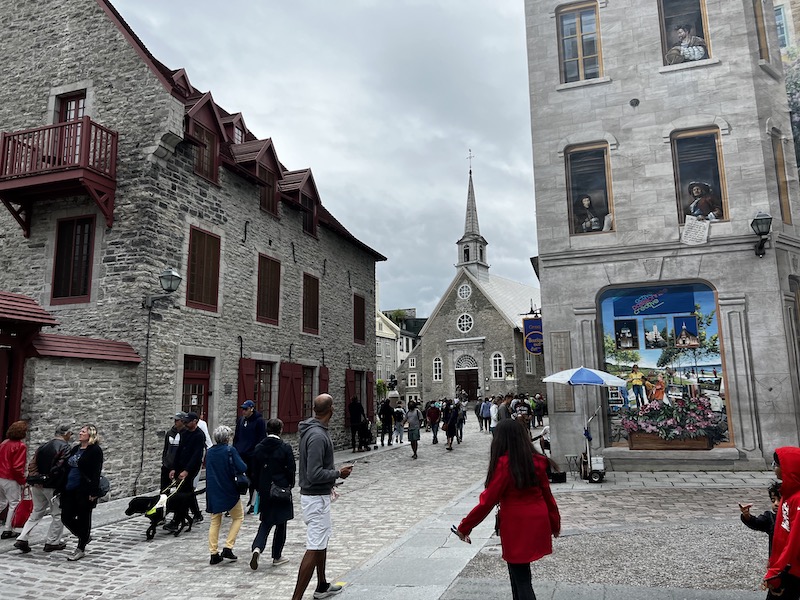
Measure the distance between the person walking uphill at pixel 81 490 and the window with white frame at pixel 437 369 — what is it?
42.0 metres

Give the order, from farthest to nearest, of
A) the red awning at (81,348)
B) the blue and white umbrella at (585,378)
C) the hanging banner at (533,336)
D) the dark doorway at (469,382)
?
the dark doorway at (469,382), the hanging banner at (533,336), the blue and white umbrella at (585,378), the red awning at (81,348)

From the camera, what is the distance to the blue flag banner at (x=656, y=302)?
12945 mm

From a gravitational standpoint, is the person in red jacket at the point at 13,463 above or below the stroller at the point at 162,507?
above

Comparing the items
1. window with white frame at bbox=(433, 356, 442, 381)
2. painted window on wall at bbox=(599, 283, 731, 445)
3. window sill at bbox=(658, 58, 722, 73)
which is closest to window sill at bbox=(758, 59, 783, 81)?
window sill at bbox=(658, 58, 722, 73)

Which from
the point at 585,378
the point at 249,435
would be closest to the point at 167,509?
the point at 249,435

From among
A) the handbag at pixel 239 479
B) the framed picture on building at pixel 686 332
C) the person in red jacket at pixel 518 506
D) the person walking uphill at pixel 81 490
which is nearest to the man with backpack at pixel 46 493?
the person walking uphill at pixel 81 490

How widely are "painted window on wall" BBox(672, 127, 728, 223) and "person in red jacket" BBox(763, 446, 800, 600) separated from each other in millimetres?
10610

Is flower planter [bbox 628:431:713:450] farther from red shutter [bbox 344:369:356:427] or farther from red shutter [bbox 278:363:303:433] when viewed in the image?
red shutter [bbox 344:369:356:427]

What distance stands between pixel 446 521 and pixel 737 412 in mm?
7147

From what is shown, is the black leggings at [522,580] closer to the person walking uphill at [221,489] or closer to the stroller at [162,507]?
the person walking uphill at [221,489]

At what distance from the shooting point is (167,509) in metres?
8.16

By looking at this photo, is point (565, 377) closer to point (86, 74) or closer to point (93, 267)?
point (93, 267)

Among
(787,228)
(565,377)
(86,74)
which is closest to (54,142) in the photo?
(86,74)

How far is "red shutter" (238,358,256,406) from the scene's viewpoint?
1480 cm
